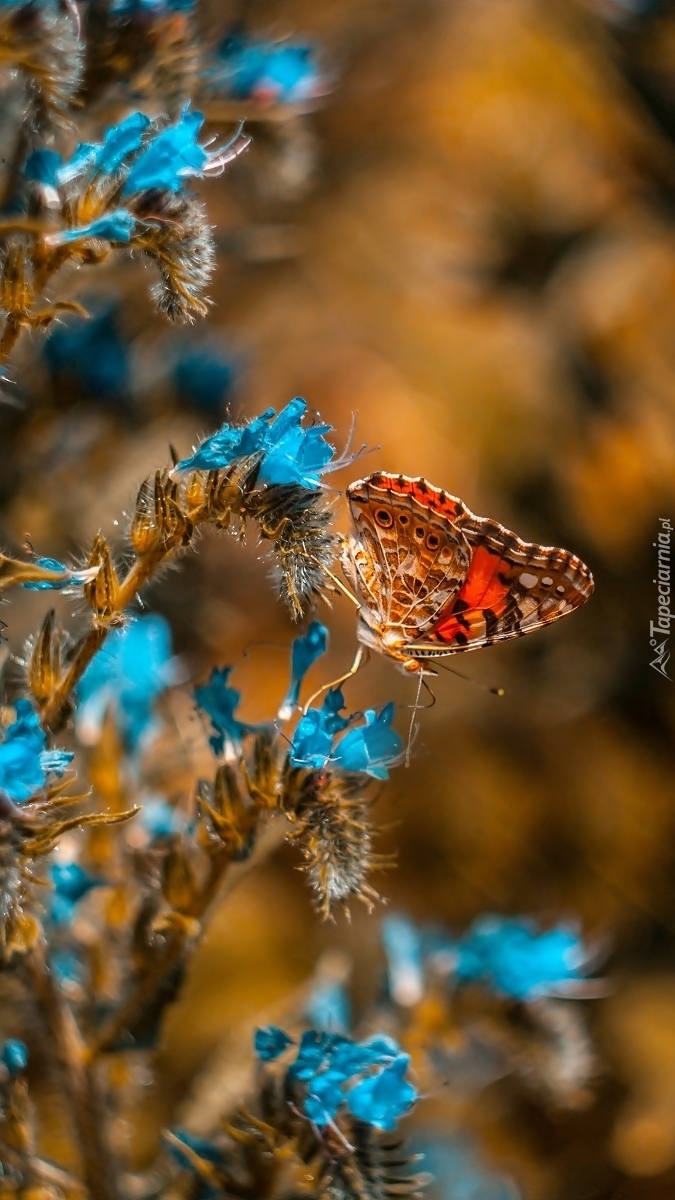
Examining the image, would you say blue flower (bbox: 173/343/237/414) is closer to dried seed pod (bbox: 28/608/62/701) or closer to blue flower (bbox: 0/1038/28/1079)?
dried seed pod (bbox: 28/608/62/701)

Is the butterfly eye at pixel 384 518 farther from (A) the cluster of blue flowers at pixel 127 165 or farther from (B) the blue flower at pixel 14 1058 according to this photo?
(B) the blue flower at pixel 14 1058

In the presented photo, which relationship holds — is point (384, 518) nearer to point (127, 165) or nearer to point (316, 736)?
point (316, 736)

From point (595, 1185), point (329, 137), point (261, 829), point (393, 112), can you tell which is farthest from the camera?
point (393, 112)

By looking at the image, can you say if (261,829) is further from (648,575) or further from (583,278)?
(583,278)

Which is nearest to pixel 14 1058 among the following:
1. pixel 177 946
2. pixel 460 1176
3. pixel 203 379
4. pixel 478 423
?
pixel 177 946

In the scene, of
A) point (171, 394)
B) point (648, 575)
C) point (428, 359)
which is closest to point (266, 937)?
point (648, 575)

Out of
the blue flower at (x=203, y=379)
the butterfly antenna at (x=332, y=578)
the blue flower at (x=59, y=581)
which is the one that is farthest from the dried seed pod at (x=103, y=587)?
the blue flower at (x=203, y=379)
